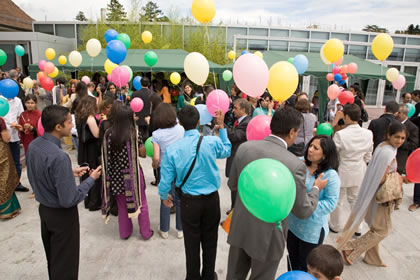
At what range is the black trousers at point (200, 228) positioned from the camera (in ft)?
7.32

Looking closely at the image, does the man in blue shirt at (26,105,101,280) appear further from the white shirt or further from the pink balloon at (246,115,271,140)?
the white shirt

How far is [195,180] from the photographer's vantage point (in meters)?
2.20

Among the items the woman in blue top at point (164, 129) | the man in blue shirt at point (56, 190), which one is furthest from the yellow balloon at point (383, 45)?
the man in blue shirt at point (56, 190)

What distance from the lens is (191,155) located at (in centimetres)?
219

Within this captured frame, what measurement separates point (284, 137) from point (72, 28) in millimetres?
22990

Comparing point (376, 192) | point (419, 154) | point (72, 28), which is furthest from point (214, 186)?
point (72, 28)

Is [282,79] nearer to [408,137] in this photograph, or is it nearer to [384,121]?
[384,121]

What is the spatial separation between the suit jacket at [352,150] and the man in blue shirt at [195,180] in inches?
62.2

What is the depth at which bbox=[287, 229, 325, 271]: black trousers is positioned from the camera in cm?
201

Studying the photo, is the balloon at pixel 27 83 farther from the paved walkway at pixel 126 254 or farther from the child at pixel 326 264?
the child at pixel 326 264

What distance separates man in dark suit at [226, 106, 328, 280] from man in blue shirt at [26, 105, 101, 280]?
1137mm

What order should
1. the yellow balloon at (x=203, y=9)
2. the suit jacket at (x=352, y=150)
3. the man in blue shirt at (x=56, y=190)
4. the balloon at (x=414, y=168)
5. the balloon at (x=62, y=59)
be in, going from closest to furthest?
1. the man in blue shirt at (x=56, y=190)
2. the balloon at (x=414, y=168)
3. the suit jacket at (x=352, y=150)
4. the yellow balloon at (x=203, y=9)
5. the balloon at (x=62, y=59)

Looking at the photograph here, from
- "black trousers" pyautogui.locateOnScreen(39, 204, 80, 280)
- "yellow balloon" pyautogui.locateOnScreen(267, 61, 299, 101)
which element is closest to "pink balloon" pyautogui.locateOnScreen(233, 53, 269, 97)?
"yellow balloon" pyautogui.locateOnScreen(267, 61, 299, 101)

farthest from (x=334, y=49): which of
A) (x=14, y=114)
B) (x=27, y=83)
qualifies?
(x=27, y=83)
